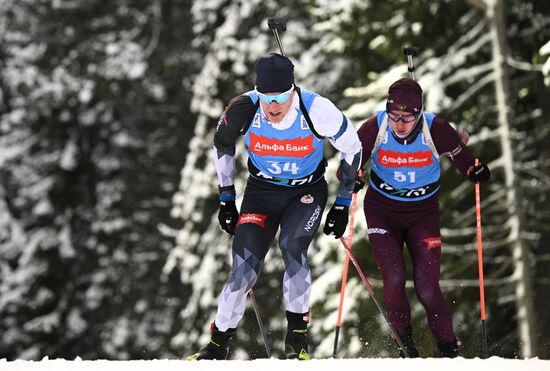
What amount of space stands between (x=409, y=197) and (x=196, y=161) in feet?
42.9

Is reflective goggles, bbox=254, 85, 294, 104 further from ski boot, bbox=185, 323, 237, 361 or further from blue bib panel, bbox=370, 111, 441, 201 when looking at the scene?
ski boot, bbox=185, 323, 237, 361

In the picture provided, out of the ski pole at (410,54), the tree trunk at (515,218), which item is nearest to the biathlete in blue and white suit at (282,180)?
the ski pole at (410,54)

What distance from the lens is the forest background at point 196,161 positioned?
13812 mm

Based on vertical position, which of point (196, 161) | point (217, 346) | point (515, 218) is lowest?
point (196, 161)

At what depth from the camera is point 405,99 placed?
7359 millimetres

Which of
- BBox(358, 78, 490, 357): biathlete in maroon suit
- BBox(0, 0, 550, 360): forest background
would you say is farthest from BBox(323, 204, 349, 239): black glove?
BBox(0, 0, 550, 360): forest background

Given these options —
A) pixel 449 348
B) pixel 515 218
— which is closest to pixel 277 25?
pixel 449 348

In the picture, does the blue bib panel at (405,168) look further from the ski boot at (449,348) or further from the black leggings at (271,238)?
the ski boot at (449,348)

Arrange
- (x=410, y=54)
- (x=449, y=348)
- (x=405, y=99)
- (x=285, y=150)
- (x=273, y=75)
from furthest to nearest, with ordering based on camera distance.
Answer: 1. (x=410, y=54)
2. (x=449, y=348)
3. (x=405, y=99)
4. (x=285, y=150)
5. (x=273, y=75)

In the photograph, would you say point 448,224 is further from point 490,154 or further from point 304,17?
point 304,17

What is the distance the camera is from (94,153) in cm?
2933

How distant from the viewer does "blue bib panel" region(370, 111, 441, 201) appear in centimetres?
760

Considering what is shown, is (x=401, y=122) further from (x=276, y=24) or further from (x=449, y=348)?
(x=449, y=348)

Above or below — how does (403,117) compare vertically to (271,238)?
above
